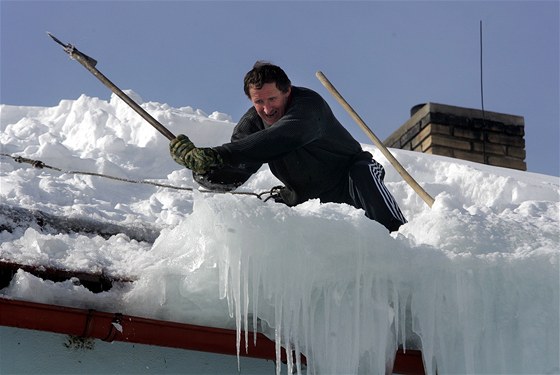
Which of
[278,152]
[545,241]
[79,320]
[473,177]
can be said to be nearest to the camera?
[79,320]

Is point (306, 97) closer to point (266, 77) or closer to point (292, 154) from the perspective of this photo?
point (266, 77)

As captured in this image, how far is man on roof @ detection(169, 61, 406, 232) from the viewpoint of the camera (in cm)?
501

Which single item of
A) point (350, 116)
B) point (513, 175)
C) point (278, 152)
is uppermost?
point (513, 175)

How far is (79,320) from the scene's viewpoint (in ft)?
13.3

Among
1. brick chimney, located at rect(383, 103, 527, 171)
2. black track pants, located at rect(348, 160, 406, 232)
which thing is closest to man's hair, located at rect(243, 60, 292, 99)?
black track pants, located at rect(348, 160, 406, 232)

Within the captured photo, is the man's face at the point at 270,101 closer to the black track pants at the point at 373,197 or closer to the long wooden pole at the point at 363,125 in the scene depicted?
the black track pants at the point at 373,197

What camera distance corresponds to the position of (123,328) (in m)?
4.09

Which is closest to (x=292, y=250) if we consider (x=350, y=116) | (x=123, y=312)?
(x=123, y=312)

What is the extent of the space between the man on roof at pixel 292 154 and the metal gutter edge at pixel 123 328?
0.99 metres

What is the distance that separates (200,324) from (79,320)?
1.65ft

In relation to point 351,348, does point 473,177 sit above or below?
above

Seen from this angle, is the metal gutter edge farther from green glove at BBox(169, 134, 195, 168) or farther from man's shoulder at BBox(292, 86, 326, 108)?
man's shoulder at BBox(292, 86, 326, 108)

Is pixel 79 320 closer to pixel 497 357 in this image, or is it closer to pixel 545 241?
pixel 497 357

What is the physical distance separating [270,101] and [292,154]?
1.23 feet
